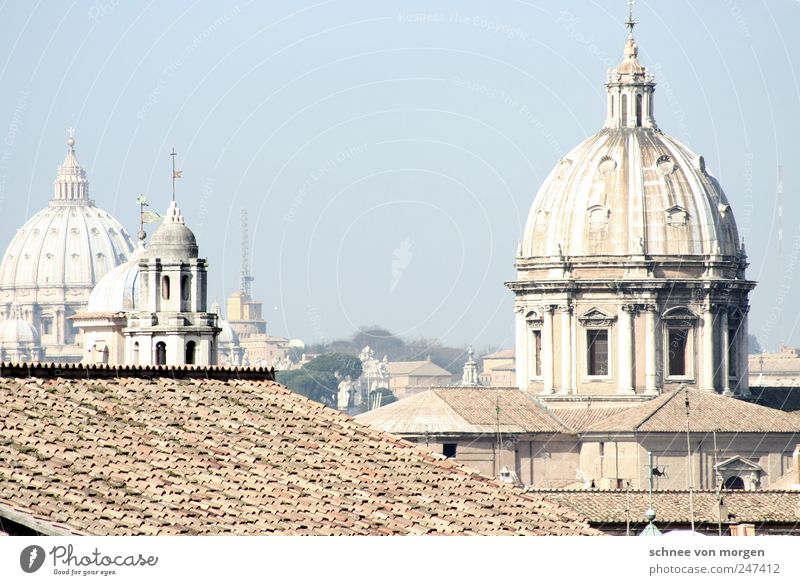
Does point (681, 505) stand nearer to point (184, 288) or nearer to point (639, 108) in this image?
point (184, 288)

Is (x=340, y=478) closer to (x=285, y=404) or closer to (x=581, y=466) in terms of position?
(x=285, y=404)

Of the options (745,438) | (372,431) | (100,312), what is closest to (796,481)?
(745,438)

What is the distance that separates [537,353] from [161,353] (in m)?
42.5

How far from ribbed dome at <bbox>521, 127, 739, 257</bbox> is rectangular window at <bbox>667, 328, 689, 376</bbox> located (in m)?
2.79

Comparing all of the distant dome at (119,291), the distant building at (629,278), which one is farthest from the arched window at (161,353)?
the distant building at (629,278)

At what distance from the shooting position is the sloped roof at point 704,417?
4003 inches

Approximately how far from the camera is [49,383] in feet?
122

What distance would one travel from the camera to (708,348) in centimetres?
11031

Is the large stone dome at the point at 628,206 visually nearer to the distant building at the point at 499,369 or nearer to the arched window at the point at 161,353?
the arched window at the point at 161,353

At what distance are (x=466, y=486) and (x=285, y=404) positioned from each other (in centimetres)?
267

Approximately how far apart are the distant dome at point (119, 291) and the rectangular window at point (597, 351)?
25.0m

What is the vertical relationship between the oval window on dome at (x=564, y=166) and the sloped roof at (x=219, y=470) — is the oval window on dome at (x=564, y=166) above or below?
above

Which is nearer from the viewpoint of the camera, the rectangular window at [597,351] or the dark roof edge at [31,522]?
the dark roof edge at [31,522]

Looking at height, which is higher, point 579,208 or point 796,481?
point 579,208
